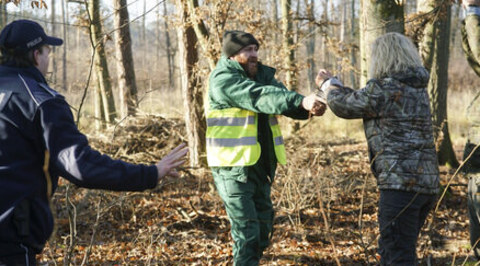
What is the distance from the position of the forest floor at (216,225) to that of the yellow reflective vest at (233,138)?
0.77 metres

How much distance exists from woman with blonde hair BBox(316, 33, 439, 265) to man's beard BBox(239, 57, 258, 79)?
1.17m

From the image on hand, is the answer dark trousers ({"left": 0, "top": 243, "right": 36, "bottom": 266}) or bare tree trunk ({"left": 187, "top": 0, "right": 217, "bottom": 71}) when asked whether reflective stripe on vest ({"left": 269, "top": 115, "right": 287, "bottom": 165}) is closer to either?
dark trousers ({"left": 0, "top": 243, "right": 36, "bottom": 266})

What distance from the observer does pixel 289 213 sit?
6285mm

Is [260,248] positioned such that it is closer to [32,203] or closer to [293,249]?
[293,249]

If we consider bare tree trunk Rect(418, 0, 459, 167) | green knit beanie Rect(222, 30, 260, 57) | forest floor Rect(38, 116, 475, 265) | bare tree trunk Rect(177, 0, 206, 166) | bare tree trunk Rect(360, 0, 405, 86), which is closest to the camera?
green knit beanie Rect(222, 30, 260, 57)

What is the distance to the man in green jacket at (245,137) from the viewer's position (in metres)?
4.05

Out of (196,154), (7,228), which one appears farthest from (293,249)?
(7,228)

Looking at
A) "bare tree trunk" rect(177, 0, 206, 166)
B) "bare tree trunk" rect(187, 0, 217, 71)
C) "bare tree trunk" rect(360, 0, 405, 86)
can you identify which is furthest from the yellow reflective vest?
"bare tree trunk" rect(177, 0, 206, 166)

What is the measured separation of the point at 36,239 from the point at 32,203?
19 cm

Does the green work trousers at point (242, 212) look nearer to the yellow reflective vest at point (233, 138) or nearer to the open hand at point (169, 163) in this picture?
the yellow reflective vest at point (233, 138)

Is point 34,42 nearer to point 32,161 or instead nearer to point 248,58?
point 32,161

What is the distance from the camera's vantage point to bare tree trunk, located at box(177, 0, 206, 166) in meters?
8.51

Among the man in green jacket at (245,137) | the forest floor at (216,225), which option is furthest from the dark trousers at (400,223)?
the man in green jacket at (245,137)

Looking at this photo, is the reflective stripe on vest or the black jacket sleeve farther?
the reflective stripe on vest
